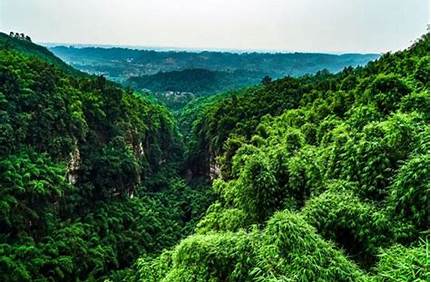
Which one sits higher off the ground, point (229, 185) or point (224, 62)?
point (224, 62)

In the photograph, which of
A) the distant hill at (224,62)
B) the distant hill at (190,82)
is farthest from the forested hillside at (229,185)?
the distant hill at (224,62)

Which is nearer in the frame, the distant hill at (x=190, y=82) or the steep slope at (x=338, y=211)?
the steep slope at (x=338, y=211)

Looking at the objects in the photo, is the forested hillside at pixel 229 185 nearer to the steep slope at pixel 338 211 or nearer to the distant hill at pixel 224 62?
the steep slope at pixel 338 211

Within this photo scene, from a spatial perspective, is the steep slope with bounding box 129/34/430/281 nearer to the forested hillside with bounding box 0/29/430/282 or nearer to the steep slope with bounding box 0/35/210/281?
the forested hillside with bounding box 0/29/430/282

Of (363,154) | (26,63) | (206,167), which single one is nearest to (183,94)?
(206,167)

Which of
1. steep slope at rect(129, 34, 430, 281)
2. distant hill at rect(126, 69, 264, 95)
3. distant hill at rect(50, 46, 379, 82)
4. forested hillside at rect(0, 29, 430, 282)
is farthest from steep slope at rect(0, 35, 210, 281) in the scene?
distant hill at rect(50, 46, 379, 82)

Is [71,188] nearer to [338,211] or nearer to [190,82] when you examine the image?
[338,211]

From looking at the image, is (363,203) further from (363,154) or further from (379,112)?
(379,112)

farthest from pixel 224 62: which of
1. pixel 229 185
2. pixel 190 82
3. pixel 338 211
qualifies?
pixel 338 211

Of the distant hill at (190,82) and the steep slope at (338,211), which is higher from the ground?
the steep slope at (338,211)
